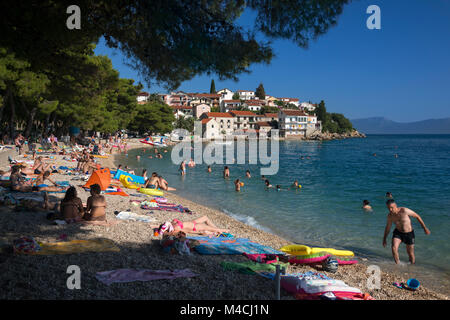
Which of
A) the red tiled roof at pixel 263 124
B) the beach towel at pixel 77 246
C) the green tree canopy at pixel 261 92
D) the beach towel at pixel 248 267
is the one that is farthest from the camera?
the green tree canopy at pixel 261 92

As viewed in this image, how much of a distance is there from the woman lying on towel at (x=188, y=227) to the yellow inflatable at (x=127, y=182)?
24.5ft

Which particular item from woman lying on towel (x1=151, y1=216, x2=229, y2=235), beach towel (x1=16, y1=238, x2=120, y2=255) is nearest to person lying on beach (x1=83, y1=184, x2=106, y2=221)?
woman lying on towel (x1=151, y1=216, x2=229, y2=235)

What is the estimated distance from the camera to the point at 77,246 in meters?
5.55

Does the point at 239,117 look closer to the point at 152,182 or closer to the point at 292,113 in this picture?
the point at 292,113

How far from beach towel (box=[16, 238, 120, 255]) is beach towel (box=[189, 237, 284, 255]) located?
167cm

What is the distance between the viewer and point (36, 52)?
5.43 m

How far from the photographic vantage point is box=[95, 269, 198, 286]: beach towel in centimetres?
436

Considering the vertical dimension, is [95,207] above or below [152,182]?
above

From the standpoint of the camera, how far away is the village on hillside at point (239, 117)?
3625 inches

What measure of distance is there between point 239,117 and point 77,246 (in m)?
90.8

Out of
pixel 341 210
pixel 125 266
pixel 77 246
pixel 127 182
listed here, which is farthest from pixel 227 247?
pixel 127 182

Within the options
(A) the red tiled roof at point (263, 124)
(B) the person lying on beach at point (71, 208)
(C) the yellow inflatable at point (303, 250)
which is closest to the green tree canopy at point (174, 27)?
(B) the person lying on beach at point (71, 208)

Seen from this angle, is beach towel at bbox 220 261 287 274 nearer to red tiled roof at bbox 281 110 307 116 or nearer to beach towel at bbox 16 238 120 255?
beach towel at bbox 16 238 120 255

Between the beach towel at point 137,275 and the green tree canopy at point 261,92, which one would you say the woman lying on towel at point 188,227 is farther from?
the green tree canopy at point 261,92
